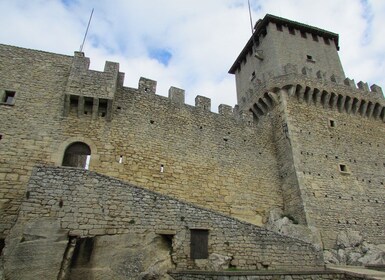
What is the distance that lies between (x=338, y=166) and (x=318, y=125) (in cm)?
202

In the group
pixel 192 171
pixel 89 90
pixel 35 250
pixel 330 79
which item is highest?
pixel 330 79

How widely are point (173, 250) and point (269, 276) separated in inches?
81.8

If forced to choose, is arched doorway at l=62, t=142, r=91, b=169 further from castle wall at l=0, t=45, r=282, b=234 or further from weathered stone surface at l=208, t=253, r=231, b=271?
Answer: weathered stone surface at l=208, t=253, r=231, b=271

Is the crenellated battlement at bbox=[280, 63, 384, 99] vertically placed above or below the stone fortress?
above

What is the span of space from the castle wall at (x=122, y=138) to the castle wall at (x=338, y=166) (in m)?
1.50

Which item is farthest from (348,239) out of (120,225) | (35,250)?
(35,250)

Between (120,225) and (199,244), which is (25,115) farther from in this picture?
(199,244)

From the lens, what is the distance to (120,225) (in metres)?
5.74

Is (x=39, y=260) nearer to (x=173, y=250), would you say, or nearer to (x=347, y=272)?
(x=173, y=250)

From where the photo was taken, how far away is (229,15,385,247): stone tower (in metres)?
10.1

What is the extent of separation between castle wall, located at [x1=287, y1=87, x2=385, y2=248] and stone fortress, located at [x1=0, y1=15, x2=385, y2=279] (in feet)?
0.19

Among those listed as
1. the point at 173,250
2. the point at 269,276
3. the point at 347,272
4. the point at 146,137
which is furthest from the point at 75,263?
the point at 347,272

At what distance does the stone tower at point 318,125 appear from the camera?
1005 centimetres

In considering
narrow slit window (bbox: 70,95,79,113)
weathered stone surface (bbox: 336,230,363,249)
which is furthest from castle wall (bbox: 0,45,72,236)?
weathered stone surface (bbox: 336,230,363,249)
